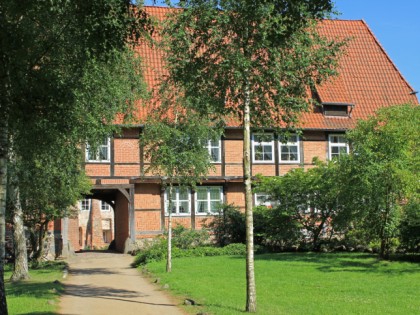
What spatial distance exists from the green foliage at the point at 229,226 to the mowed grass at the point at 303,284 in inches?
193

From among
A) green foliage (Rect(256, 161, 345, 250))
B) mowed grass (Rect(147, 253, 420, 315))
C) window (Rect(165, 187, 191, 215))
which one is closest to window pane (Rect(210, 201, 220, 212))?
window (Rect(165, 187, 191, 215))

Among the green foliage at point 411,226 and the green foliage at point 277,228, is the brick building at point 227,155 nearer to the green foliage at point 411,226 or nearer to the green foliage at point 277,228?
the green foliage at point 277,228

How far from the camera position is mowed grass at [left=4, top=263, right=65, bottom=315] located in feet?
37.2

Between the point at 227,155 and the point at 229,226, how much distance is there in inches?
146

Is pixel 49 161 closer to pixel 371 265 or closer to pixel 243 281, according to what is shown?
pixel 243 281

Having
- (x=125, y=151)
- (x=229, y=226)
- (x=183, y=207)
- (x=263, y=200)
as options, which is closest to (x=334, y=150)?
(x=263, y=200)

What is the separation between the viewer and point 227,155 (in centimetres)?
2931

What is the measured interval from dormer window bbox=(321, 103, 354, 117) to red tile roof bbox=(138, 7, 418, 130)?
0.71 feet

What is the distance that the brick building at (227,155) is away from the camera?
2791cm

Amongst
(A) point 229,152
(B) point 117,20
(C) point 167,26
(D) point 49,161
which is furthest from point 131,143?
(B) point 117,20

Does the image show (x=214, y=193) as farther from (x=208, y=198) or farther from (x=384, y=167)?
(x=384, y=167)

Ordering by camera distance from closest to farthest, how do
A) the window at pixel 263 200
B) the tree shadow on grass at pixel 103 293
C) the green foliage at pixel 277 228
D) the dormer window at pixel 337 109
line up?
the tree shadow on grass at pixel 103 293 < the green foliage at pixel 277 228 < the window at pixel 263 200 < the dormer window at pixel 337 109

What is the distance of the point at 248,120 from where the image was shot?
11.7m

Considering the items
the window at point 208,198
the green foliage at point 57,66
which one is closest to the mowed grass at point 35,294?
the green foliage at point 57,66
